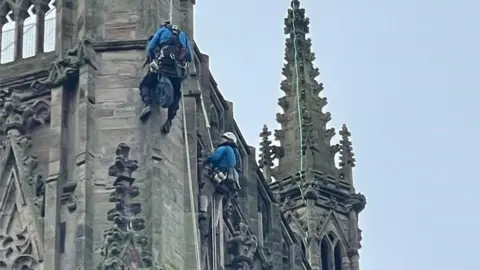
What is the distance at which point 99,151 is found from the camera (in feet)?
104

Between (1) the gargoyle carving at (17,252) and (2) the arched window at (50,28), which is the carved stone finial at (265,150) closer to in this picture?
(2) the arched window at (50,28)

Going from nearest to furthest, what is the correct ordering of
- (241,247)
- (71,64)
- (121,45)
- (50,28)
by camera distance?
1. (71,64)
2. (121,45)
3. (50,28)
4. (241,247)

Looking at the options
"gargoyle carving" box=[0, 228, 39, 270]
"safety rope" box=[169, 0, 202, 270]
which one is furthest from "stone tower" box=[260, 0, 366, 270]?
"gargoyle carving" box=[0, 228, 39, 270]

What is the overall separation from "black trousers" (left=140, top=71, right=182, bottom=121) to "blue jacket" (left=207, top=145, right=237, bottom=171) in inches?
54.7

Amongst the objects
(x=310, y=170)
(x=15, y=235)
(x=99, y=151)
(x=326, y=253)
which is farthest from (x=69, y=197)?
(x=310, y=170)

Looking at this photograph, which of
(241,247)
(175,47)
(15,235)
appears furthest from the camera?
(241,247)

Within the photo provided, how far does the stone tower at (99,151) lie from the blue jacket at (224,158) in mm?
304

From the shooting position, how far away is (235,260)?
34.6m

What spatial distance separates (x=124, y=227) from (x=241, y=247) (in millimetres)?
4651

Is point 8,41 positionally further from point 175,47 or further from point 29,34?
point 175,47

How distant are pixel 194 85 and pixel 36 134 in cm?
256

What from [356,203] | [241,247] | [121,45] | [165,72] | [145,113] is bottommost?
[241,247]

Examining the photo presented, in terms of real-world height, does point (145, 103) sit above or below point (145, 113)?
above

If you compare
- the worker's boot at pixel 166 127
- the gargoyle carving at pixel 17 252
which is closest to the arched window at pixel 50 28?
the worker's boot at pixel 166 127
